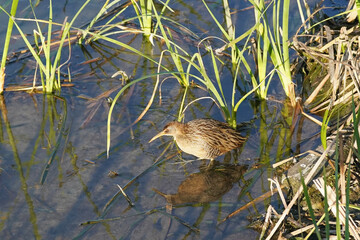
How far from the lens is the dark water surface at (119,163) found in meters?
4.74

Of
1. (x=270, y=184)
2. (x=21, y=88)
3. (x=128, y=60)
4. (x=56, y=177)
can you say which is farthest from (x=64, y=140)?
(x=270, y=184)

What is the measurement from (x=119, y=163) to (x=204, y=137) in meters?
0.93

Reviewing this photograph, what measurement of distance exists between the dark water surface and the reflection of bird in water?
0.03ft

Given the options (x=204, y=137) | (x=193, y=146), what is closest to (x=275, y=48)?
(x=204, y=137)

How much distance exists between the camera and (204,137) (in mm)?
5527

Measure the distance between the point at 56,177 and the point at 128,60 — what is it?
240cm

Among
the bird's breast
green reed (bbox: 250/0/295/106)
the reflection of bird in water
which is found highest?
green reed (bbox: 250/0/295/106)

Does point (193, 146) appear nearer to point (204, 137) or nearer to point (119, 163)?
point (204, 137)

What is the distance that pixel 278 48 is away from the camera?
579 cm

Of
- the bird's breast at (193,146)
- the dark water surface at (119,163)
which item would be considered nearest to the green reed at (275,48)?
the dark water surface at (119,163)

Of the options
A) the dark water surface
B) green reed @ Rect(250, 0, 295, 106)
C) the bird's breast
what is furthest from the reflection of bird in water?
green reed @ Rect(250, 0, 295, 106)

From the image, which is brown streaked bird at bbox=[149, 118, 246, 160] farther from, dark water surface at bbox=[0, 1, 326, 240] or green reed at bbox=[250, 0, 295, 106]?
green reed at bbox=[250, 0, 295, 106]

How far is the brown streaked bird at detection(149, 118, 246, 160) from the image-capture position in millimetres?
5520

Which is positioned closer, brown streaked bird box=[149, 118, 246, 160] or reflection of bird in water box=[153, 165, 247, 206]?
reflection of bird in water box=[153, 165, 247, 206]
